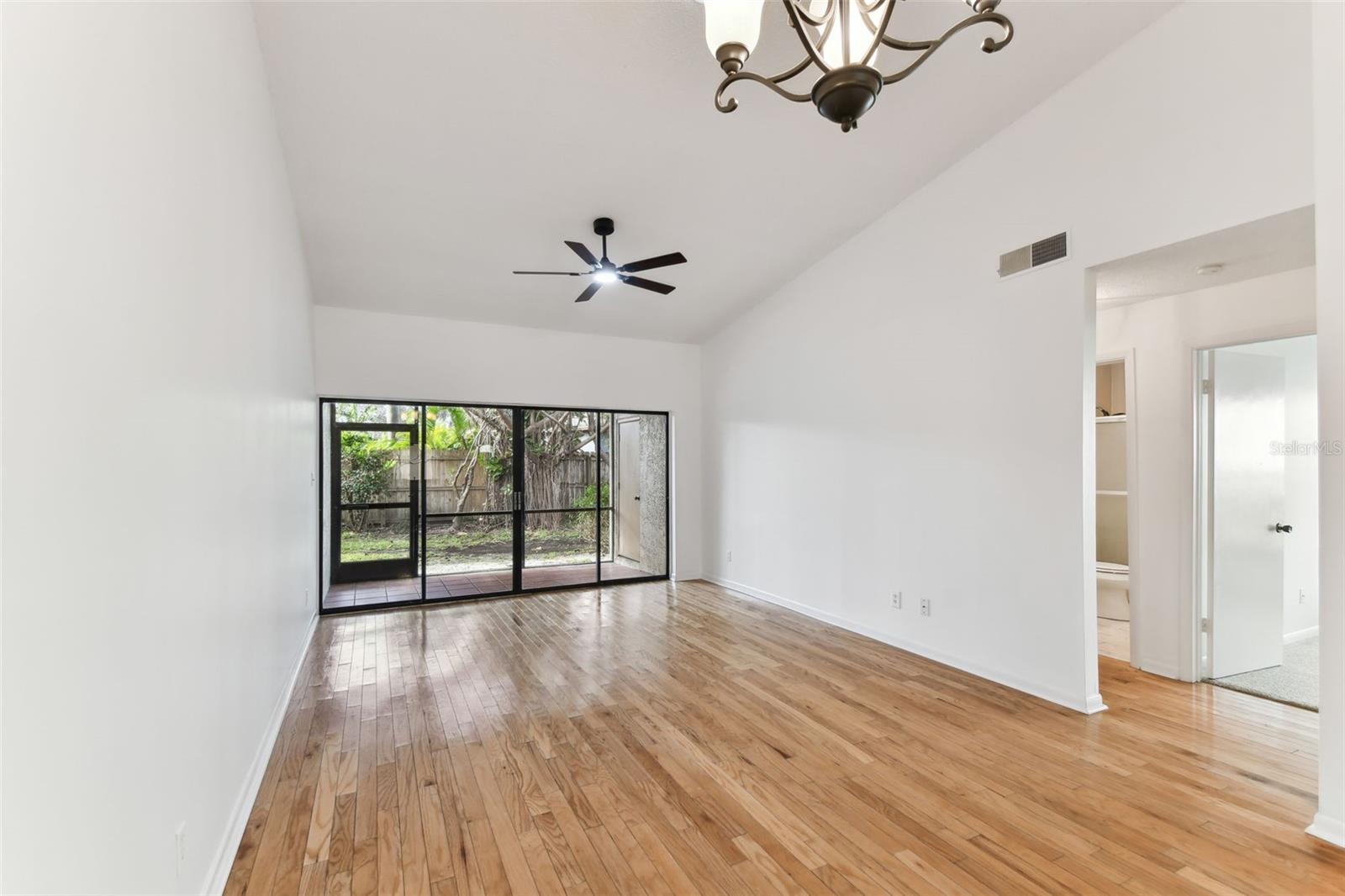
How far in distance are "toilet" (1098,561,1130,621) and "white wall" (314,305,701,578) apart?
4.06m

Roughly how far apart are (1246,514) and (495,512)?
6.30m

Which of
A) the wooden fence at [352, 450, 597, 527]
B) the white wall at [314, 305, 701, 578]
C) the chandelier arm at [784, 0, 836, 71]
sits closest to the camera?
the chandelier arm at [784, 0, 836, 71]

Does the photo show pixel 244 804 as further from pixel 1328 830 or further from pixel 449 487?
pixel 1328 830

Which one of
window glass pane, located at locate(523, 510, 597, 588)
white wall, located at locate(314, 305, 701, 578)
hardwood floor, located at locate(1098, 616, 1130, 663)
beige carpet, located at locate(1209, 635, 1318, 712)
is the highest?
white wall, located at locate(314, 305, 701, 578)

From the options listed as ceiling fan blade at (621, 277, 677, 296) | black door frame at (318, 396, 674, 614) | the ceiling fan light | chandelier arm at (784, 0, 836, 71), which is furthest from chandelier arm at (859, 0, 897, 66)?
black door frame at (318, 396, 674, 614)

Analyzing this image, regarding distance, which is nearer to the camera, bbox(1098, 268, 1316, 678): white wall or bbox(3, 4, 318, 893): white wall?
bbox(3, 4, 318, 893): white wall

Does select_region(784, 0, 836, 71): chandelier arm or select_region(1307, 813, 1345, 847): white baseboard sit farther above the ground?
select_region(784, 0, 836, 71): chandelier arm

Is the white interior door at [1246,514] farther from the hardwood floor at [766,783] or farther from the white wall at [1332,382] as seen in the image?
the white wall at [1332,382]

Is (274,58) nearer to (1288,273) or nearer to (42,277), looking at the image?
(42,277)

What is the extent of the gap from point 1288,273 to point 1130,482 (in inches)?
58.7

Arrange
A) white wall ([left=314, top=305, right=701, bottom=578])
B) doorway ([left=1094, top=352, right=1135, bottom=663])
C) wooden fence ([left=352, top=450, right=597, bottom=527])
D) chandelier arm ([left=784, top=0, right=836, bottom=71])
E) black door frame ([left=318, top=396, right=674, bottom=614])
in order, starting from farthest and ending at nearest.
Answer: wooden fence ([left=352, top=450, right=597, bottom=527]) → black door frame ([left=318, top=396, right=674, bottom=614]) → white wall ([left=314, top=305, right=701, bottom=578]) → doorway ([left=1094, top=352, right=1135, bottom=663]) → chandelier arm ([left=784, top=0, right=836, bottom=71])

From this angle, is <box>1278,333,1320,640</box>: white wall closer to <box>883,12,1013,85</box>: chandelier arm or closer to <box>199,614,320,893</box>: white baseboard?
<box>883,12,1013,85</box>: chandelier arm

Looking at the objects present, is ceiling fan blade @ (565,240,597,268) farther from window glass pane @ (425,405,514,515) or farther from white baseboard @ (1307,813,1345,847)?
white baseboard @ (1307,813,1345,847)

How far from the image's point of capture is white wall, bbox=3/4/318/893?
0.96 meters
